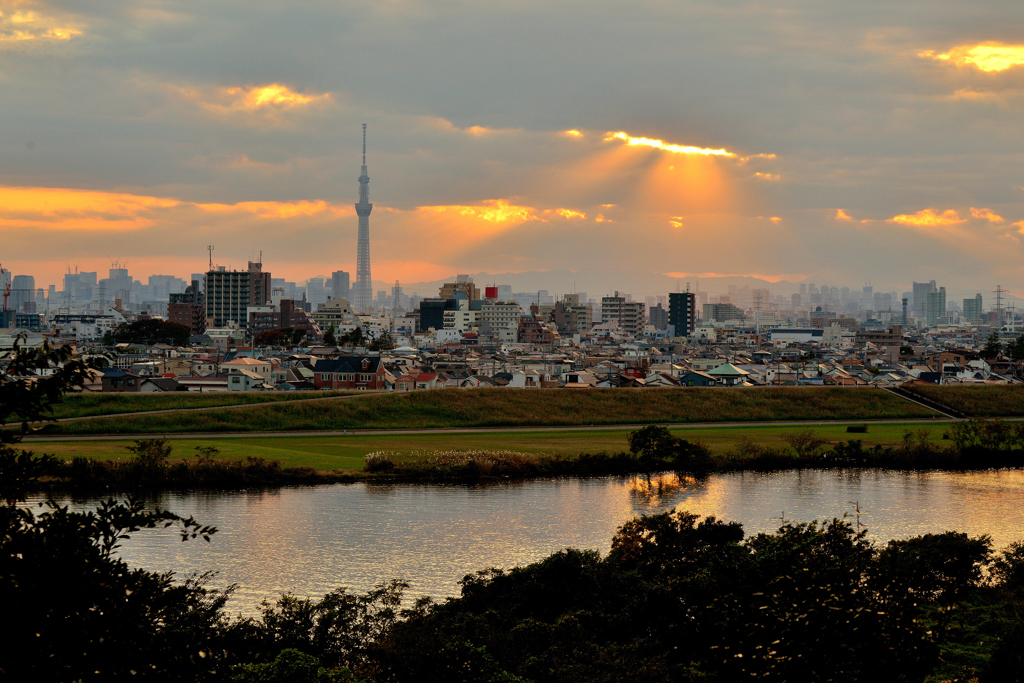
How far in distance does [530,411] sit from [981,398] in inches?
931

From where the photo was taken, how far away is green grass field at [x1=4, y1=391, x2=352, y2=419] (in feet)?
125

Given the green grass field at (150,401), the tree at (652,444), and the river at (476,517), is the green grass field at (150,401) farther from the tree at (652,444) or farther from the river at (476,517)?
the tree at (652,444)

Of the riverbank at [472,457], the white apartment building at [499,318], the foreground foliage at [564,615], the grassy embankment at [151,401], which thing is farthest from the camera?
the white apartment building at [499,318]

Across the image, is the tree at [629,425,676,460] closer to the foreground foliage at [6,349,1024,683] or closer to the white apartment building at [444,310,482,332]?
the foreground foliage at [6,349,1024,683]

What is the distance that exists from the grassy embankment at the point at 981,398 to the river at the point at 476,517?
53.5 feet

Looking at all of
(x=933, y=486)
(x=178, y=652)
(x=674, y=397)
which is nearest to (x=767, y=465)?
(x=933, y=486)

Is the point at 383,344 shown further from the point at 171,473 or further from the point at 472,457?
the point at 171,473

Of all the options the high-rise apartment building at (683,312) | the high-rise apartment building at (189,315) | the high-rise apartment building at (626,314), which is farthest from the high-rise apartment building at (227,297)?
the high-rise apartment building at (683,312)

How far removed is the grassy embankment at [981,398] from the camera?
148 feet

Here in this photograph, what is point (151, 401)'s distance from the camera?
4047 cm

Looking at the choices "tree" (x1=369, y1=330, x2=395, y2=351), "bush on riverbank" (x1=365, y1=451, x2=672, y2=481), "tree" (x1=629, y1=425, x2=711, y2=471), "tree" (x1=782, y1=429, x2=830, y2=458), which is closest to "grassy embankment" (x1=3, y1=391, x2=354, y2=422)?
"bush on riverbank" (x1=365, y1=451, x2=672, y2=481)

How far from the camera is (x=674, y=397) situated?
4581 cm

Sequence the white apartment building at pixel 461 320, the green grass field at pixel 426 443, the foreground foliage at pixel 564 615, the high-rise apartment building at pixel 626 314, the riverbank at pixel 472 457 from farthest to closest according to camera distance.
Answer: the high-rise apartment building at pixel 626 314
the white apartment building at pixel 461 320
the green grass field at pixel 426 443
the riverbank at pixel 472 457
the foreground foliage at pixel 564 615

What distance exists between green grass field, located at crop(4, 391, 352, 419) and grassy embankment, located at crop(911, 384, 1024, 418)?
30736mm
